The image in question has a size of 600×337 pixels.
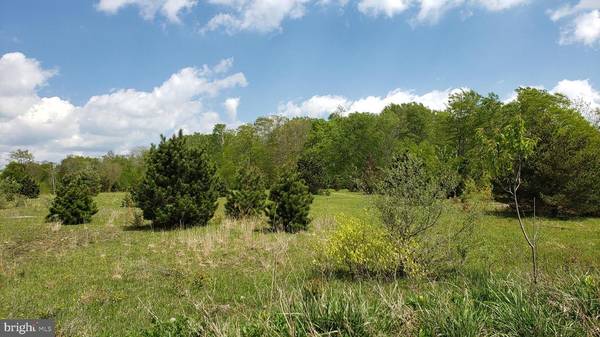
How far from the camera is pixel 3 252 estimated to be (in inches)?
405

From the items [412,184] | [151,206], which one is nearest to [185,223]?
[151,206]

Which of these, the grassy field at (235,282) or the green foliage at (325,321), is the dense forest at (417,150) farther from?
the green foliage at (325,321)

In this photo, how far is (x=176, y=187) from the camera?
1585 cm

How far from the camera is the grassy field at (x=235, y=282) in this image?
14.2 feet

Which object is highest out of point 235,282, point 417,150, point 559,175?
point 417,150

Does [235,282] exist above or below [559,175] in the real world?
below

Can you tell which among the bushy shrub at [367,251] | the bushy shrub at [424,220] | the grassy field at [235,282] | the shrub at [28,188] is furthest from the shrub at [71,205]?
the shrub at [28,188]

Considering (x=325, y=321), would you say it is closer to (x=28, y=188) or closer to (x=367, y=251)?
(x=367, y=251)

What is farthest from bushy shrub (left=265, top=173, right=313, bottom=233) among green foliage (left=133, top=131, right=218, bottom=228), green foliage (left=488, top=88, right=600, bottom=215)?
green foliage (left=488, top=88, right=600, bottom=215)

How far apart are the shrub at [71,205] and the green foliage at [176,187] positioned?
3151mm

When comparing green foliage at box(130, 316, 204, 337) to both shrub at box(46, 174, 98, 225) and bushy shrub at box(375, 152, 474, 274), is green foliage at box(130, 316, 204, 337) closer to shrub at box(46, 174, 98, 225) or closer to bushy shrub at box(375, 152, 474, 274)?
bushy shrub at box(375, 152, 474, 274)

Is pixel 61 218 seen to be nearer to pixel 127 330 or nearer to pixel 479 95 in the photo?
pixel 127 330
